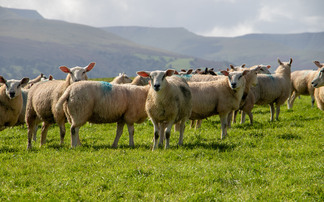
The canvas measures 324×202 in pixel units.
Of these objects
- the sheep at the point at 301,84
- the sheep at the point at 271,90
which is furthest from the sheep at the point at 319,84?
the sheep at the point at 301,84

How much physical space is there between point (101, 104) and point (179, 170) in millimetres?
3725

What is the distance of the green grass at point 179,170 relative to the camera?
21.3ft

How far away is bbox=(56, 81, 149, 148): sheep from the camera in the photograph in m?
10.2

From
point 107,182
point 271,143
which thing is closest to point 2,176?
point 107,182

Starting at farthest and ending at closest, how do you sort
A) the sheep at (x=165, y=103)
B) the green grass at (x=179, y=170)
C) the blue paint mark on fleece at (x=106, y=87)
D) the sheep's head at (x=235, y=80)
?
the sheep's head at (x=235, y=80)
the blue paint mark on fleece at (x=106, y=87)
the sheep at (x=165, y=103)
the green grass at (x=179, y=170)

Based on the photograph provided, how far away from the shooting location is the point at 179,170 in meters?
7.66

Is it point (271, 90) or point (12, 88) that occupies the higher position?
point (12, 88)

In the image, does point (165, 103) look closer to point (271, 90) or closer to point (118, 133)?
point (118, 133)

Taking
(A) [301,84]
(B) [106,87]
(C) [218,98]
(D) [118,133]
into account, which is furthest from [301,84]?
(B) [106,87]

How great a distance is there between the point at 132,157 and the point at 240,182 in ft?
9.53

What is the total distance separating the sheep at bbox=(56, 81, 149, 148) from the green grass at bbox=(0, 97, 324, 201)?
80cm

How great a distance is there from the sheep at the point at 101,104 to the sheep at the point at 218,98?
1.69 metres

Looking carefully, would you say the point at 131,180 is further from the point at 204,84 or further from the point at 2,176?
the point at 204,84

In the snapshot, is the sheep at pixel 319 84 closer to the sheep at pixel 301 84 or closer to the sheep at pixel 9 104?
the sheep at pixel 301 84
